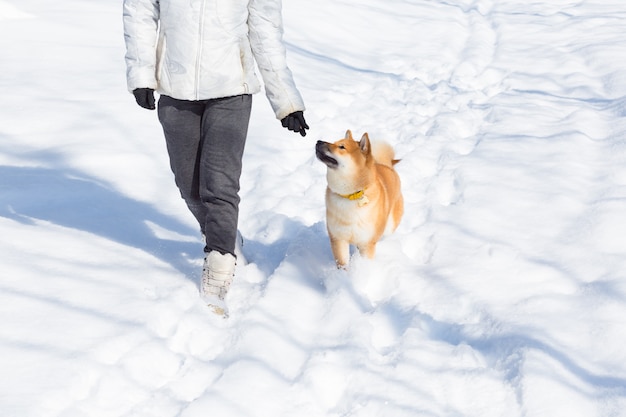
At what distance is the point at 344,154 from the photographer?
10.1 ft

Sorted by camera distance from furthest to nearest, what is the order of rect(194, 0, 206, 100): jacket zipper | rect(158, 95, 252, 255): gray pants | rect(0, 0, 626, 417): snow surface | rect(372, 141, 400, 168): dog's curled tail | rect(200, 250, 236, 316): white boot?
rect(372, 141, 400, 168): dog's curled tail → rect(200, 250, 236, 316): white boot → rect(158, 95, 252, 255): gray pants → rect(194, 0, 206, 100): jacket zipper → rect(0, 0, 626, 417): snow surface

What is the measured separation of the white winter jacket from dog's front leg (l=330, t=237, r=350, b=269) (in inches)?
34.9

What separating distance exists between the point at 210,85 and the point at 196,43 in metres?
0.19

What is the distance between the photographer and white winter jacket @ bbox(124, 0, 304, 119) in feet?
9.08

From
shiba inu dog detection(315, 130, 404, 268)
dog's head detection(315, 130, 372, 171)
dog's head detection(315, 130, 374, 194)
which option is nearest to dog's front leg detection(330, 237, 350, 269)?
shiba inu dog detection(315, 130, 404, 268)

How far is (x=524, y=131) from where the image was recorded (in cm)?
561

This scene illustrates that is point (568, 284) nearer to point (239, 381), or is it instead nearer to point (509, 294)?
point (509, 294)

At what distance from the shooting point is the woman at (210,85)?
2.80m

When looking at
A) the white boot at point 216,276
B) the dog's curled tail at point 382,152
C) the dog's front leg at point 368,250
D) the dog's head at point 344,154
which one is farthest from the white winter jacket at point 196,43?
the dog's curled tail at point 382,152

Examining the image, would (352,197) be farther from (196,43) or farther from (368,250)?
(196,43)

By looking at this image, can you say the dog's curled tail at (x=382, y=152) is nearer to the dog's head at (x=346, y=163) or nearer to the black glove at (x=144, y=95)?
the dog's head at (x=346, y=163)

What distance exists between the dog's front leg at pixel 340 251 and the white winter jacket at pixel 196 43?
886 mm

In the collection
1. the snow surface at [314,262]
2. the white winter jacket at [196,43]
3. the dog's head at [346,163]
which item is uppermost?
the white winter jacket at [196,43]

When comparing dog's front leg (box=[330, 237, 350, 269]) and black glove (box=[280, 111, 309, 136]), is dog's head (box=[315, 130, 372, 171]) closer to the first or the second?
black glove (box=[280, 111, 309, 136])
